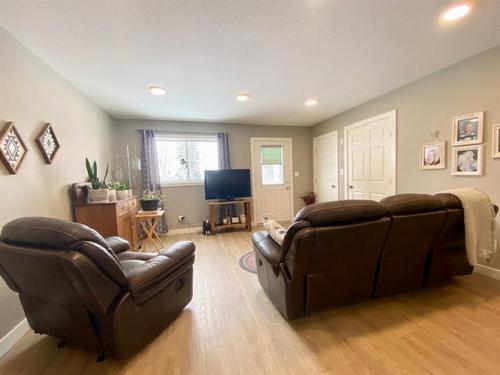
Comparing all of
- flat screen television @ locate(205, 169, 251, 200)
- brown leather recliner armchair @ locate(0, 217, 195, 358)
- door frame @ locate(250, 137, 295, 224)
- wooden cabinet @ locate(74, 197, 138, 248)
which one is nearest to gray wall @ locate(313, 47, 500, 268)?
door frame @ locate(250, 137, 295, 224)

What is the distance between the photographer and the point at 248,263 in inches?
118

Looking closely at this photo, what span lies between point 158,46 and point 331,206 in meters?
2.01

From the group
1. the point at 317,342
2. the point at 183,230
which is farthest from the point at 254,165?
the point at 317,342

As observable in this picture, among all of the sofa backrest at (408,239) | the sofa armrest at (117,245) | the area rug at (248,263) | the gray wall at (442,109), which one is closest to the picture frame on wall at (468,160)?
the gray wall at (442,109)

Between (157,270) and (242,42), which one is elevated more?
(242,42)

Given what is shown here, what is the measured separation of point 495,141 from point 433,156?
0.60m

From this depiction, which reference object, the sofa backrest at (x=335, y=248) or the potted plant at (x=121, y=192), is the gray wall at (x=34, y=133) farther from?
the sofa backrest at (x=335, y=248)

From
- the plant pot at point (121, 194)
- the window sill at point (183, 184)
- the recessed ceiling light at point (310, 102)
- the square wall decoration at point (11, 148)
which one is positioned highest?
the recessed ceiling light at point (310, 102)

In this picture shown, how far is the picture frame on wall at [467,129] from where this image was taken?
2.36 meters

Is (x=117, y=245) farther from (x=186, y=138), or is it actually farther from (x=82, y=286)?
(x=186, y=138)

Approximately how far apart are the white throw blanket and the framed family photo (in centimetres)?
94

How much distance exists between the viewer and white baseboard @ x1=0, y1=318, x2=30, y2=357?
1.54 m

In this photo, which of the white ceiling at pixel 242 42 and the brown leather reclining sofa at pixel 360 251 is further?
the white ceiling at pixel 242 42

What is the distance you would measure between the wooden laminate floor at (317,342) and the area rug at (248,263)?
0.66 m
